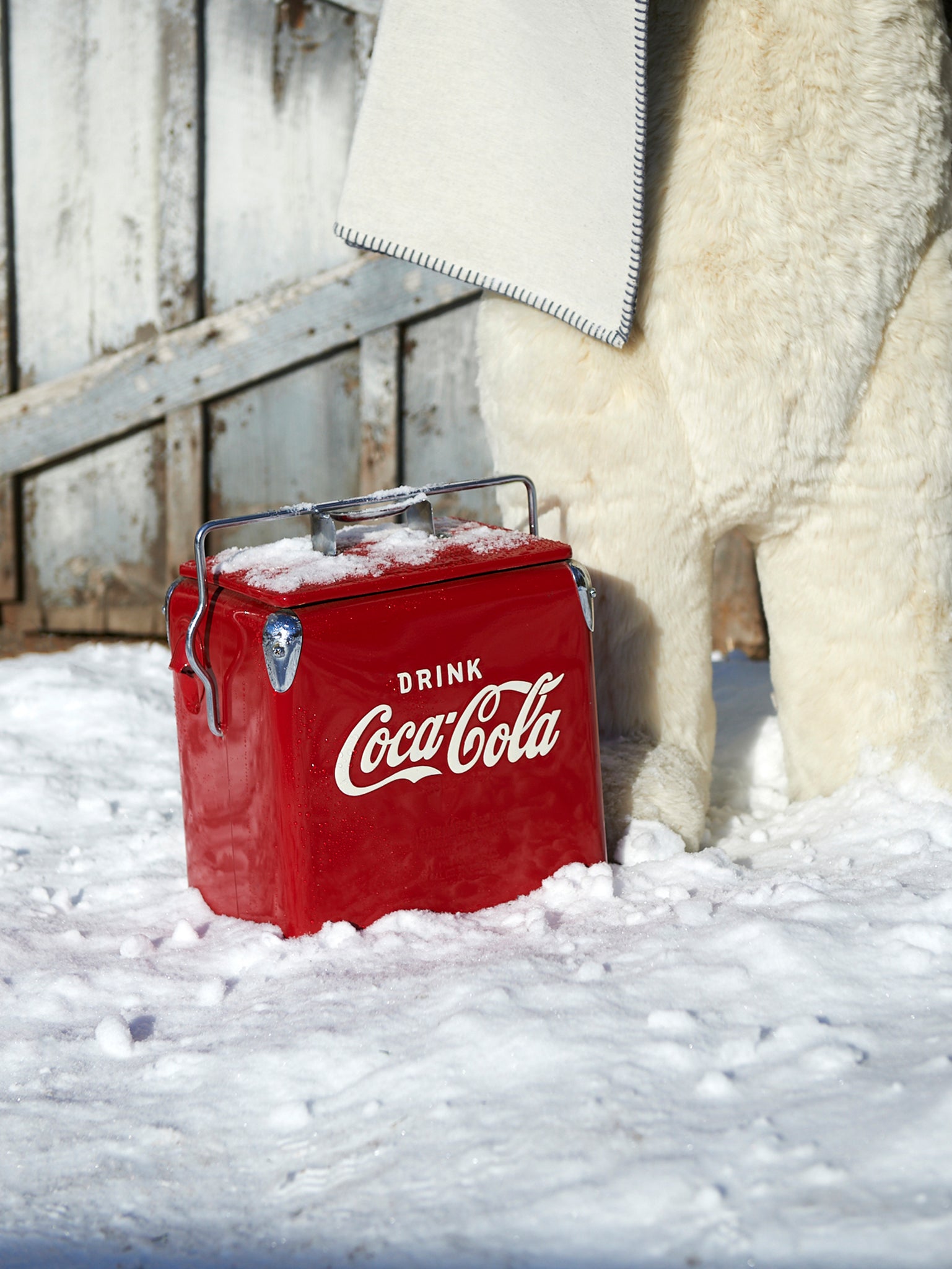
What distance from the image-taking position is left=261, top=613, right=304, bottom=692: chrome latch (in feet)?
3.49

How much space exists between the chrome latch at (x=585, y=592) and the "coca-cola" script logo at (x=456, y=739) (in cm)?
7

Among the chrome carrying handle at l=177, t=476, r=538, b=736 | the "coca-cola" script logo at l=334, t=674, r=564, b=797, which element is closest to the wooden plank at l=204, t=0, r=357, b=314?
the chrome carrying handle at l=177, t=476, r=538, b=736

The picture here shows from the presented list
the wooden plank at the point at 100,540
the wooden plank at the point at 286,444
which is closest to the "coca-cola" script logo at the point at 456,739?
the wooden plank at the point at 286,444

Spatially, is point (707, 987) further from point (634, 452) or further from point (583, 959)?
point (634, 452)

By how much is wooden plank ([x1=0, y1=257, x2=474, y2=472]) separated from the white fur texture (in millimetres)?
1026

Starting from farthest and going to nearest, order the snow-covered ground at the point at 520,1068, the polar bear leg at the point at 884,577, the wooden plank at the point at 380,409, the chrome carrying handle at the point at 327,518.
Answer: the wooden plank at the point at 380,409 < the polar bear leg at the point at 884,577 < the chrome carrying handle at the point at 327,518 < the snow-covered ground at the point at 520,1068

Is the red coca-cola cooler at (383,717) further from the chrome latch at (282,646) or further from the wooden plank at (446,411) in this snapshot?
the wooden plank at (446,411)

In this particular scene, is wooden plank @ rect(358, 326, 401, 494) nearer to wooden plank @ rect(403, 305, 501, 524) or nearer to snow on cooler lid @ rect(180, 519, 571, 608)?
wooden plank @ rect(403, 305, 501, 524)

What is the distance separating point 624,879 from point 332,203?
61.5 inches

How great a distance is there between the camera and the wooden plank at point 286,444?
2.41m

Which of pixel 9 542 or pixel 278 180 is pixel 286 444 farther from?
pixel 9 542

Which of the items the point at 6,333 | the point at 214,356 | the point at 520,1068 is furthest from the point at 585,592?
the point at 6,333

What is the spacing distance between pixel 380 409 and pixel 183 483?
1.40 ft

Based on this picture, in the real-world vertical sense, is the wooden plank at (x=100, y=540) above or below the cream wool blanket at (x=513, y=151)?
below
